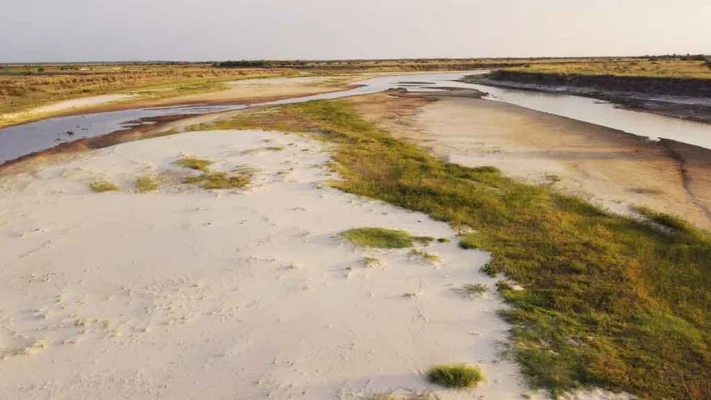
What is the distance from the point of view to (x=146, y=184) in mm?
14852

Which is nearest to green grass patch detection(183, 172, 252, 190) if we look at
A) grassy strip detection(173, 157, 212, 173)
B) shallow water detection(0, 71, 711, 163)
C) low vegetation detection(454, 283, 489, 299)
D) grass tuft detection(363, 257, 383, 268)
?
grassy strip detection(173, 157, 212, 173)

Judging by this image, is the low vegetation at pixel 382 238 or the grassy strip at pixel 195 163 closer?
the low vegetation at pixel 382 238

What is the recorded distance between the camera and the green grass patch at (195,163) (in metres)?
16.4

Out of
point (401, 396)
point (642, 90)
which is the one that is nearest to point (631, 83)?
point (642, 90)

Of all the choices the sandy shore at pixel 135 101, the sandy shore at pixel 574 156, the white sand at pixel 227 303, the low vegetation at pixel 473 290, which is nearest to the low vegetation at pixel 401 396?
the white sand at pixel 227 303

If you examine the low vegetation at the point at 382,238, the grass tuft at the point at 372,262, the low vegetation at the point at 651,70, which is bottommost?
the grass tuft at the point at 372,262

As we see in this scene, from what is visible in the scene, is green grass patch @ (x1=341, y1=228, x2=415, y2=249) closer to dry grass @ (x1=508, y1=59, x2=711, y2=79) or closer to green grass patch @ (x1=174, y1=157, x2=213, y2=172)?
green grass patch @ (x1=174, y1=157, x2=213, y2=172)

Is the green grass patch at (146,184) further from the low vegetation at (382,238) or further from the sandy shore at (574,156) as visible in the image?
the sandy shore at (574,156)

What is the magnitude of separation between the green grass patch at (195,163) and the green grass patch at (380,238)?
23.8ft

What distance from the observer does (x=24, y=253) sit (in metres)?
10.1

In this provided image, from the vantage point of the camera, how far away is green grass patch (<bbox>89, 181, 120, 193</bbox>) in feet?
47.3

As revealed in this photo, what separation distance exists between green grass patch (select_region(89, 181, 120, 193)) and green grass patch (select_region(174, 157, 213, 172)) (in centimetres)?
245

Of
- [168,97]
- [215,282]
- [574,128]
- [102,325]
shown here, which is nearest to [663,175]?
[574,128]

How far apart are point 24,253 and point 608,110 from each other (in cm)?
3539
